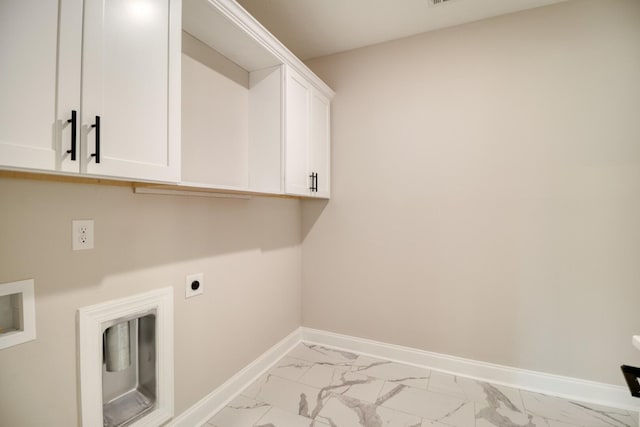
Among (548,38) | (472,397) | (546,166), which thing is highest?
(548,38)

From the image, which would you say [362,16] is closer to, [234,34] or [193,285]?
[234,34]

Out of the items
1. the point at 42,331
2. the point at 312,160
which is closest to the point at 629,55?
the point at 312,160

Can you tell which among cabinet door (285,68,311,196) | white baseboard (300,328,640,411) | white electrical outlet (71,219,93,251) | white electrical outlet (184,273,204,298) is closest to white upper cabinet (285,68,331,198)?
cabinet door (285,68,311,196)

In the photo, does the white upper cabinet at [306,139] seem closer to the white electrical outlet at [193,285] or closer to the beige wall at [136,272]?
the beige wall at [136,272]

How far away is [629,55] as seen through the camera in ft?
6.33

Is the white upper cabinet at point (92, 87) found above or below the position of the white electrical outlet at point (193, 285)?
above

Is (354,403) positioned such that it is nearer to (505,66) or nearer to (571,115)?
(571,115)

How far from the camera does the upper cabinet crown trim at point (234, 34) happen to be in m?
1.48

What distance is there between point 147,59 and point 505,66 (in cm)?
234

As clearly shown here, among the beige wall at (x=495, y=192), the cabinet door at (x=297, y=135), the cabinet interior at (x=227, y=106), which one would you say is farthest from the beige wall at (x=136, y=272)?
the beige wall at (x=495, y=192)

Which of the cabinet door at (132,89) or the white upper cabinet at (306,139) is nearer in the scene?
the cabinet door at (132,89)

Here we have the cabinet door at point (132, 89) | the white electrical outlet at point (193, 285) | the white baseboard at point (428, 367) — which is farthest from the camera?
the white baseboard at point (428, 367)

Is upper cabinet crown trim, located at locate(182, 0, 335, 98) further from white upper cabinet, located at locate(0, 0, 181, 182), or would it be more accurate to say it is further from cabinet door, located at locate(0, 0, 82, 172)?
cabinet door, located at locate(0, 0, 82, 172)

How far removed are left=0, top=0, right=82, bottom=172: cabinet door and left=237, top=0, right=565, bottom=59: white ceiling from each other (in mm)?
1465
